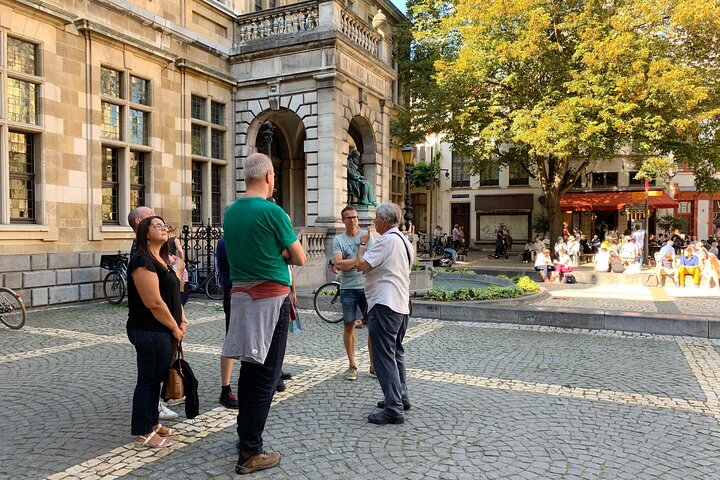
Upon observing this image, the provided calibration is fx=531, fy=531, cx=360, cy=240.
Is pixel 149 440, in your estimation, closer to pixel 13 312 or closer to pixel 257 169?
pixel 257 169

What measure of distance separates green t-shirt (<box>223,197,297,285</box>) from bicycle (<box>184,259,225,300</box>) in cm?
876

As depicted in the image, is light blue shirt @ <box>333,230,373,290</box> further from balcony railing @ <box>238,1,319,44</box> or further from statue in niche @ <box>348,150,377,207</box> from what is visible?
balcony railing @ <box>238,1,319,44</box>

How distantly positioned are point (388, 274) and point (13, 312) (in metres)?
7.17

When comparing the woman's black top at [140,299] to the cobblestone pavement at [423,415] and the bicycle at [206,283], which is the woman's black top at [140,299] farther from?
the bicycle at [206,283]

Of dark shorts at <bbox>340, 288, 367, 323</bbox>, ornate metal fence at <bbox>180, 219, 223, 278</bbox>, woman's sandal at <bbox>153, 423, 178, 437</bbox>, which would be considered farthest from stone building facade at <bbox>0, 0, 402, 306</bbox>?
woman's sandal at <bbox>153, 423, 178, 437</bbox>

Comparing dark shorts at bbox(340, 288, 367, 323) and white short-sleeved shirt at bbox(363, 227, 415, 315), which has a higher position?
white short-sleeved shirt at bbox(363, 227, 415, 315)

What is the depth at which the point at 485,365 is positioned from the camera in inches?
252

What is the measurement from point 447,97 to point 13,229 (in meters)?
15.8

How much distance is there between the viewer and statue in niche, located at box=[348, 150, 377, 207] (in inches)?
618

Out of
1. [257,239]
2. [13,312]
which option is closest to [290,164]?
[13,312]

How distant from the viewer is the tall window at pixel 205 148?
50.2ft

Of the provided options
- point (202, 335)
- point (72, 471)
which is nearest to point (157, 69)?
point (202, 335)

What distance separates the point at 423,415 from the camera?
464 cm

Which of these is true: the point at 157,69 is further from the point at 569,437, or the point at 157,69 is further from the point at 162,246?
the point at 569,437
